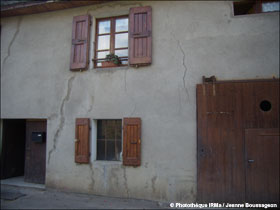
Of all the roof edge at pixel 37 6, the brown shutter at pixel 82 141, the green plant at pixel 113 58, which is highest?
the roof edge at pixel 37 6

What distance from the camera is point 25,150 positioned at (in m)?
6.42

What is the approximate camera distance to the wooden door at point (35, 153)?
5.96 m

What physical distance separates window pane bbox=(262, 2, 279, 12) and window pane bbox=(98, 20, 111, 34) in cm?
374

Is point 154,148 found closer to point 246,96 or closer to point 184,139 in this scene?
point 184,139

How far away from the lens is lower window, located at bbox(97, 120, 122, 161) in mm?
5172

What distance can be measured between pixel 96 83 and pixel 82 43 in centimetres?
115

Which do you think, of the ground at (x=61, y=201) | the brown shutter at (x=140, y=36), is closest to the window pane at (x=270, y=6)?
the brown shutter at (x=140, y=36)

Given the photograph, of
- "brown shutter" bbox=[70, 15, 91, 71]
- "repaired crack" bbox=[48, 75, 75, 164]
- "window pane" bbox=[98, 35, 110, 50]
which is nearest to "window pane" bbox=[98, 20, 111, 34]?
"window pane" bbox=[98, 35, 110, 50]

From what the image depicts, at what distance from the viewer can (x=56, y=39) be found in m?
5.75

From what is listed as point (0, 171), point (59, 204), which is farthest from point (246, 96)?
point (0, 171)

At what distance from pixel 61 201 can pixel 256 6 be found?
6.38 meters

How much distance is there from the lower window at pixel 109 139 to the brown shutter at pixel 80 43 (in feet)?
5.19

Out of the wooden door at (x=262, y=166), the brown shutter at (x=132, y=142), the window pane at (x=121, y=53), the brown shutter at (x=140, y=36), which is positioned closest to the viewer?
the wooden door at (x=262, y=166)

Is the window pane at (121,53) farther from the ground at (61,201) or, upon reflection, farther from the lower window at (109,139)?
the ground at (61,201)
